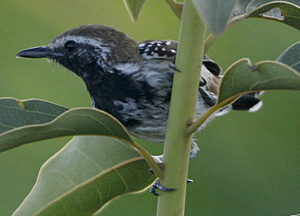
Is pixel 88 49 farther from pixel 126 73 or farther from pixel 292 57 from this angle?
pixel 292 57

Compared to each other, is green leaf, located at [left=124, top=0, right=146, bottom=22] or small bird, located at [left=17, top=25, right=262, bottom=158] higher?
green leaf, located at [left=124, top=0, right=146, bottom=22]

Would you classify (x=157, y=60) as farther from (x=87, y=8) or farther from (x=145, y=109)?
(x=87, y=8)

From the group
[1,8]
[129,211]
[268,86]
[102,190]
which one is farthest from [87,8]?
[268,86]

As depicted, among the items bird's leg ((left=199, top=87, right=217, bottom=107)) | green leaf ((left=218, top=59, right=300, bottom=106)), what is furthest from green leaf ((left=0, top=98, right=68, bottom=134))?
bird's leg ((left=199, top=87, right=217, bottom=107))

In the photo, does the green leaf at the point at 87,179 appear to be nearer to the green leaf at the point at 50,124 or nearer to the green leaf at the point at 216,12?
the green leaf at the point at 50,124

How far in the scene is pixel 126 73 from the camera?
2252 mm

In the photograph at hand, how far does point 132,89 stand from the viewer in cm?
219

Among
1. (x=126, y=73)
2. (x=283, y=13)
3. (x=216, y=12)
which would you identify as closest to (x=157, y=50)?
(x=126, y=73)

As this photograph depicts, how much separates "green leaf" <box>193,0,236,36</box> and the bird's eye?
1479mm

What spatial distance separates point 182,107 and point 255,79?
0.20 m

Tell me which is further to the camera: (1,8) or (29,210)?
(1,8)

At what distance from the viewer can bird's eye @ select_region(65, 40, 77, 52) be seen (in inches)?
94.4

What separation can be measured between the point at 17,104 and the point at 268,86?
633 millimetres

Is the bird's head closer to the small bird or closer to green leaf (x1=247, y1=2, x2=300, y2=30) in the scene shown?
the small bird
